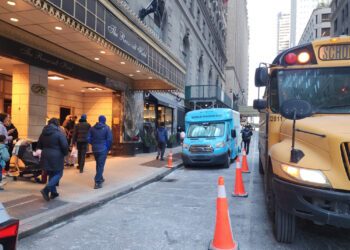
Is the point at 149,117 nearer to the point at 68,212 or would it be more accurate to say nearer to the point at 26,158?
the point at 26,158

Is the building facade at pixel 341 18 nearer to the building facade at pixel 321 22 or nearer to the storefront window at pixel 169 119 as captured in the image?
the building facade at pixel 321 22

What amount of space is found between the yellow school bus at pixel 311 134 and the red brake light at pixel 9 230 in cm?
286

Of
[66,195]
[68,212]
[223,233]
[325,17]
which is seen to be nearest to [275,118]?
[223,233]

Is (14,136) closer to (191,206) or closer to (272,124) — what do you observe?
(191,206)

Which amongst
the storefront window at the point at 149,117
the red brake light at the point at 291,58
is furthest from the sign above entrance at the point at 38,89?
the storefront window at the point at 149,117

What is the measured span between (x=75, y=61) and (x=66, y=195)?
19.5 ft

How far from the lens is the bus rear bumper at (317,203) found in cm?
306

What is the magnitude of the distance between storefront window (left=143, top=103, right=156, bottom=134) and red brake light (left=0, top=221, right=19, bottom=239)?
51.8ft

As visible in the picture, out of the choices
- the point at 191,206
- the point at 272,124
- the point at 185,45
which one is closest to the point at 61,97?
the point at 191,206

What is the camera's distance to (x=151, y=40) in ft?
39.9

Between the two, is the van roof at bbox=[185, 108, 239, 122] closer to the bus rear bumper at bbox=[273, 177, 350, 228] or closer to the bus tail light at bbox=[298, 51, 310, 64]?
the bus tail light at bbox=[298, 51, 310, 64]

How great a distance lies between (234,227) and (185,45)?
24.5 metres

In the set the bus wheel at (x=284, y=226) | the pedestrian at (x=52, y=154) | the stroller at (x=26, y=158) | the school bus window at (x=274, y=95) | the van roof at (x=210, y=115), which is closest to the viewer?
the bus wheel at (x=284, y=226)

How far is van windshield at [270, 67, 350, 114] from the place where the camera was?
4473 mm
